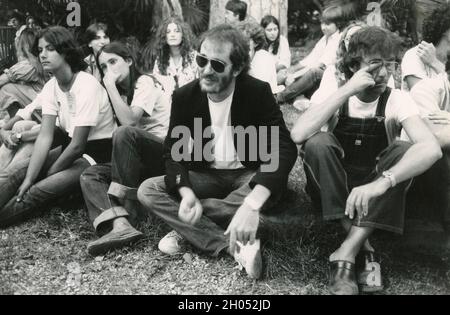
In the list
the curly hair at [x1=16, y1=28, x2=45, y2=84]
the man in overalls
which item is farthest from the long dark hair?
the man in overalls

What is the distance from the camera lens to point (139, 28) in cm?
703

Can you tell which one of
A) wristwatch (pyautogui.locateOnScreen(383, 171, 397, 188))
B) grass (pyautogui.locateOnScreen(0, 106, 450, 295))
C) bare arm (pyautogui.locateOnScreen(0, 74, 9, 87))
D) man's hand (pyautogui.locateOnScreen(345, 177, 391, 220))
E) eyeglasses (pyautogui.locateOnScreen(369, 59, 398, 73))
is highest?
eyeglasses (pyautogui.locateOnScreen(369, 59, 398, 73))

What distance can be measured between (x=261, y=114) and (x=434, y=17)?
1.56m

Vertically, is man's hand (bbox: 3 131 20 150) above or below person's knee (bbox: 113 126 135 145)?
below

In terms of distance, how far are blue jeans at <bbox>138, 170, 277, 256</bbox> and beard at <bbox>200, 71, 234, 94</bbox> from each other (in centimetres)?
52

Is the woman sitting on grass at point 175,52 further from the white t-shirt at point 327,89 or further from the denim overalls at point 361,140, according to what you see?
the denim overalls at point 361,140

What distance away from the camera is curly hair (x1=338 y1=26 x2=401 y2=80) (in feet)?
10.4

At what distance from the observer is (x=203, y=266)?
3.44m

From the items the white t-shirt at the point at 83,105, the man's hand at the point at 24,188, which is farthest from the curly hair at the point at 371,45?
the man's hand at the point at 24,188

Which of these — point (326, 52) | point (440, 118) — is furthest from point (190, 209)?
point (326, 52)

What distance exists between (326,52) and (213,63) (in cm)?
358

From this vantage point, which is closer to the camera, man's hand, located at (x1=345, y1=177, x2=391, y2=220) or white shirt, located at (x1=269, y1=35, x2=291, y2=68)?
man's hand, located at (x1=345, y1=177, x2=391, y2=220)

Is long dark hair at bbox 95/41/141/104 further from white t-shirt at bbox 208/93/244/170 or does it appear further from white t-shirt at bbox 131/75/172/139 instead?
white t-shirt at bbox 208/93/244/170
